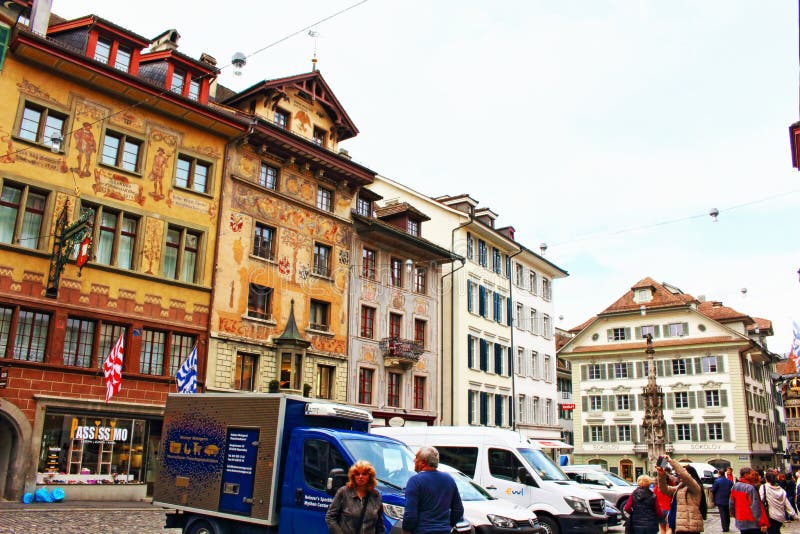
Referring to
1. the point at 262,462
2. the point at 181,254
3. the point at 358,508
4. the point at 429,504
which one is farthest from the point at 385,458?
the point at 181,254

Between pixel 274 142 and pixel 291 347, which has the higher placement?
pixel 274 142

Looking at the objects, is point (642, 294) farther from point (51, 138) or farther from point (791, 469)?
point (51, 138)

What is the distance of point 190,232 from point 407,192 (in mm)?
16217

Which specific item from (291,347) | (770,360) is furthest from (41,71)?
(770,360)

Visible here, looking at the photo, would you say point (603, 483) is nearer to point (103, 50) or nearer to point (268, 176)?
point (268, 176)

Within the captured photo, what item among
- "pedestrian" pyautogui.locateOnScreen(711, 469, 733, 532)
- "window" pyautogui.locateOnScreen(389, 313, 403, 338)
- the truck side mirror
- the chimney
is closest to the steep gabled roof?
the chimney

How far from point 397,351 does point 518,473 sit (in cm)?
1678

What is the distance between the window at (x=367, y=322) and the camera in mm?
32812

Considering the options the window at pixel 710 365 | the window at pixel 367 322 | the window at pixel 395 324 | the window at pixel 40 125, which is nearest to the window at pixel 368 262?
the window at pixel 367 322

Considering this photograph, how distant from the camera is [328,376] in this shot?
99.7ft

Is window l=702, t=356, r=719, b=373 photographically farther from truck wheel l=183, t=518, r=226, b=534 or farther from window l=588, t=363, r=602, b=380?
truck wheel l=183, t=518, r=226, b=534

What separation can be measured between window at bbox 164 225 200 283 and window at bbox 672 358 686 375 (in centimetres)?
4773

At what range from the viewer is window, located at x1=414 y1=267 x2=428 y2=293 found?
36969 mm

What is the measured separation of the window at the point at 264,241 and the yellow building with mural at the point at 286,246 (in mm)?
42
